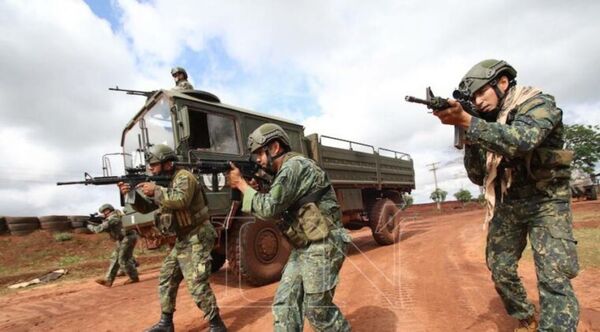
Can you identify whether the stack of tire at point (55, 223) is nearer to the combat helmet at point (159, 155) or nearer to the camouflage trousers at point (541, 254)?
the combat helmet at point (159, 155)

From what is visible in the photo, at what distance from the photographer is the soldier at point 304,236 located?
8.27 feet

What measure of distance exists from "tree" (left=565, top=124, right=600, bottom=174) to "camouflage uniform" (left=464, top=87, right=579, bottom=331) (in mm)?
37595

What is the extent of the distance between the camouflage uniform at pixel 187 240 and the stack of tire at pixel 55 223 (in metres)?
16.3

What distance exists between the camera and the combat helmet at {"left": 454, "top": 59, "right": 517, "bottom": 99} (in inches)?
106

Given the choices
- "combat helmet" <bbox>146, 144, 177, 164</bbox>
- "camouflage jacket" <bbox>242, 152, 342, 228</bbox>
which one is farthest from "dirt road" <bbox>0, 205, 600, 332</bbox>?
"combat helmet" <bbox>146, 144, 177, 164</bbox>

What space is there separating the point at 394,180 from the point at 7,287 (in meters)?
10.9

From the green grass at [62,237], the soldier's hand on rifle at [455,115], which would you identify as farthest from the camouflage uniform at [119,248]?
the green grass at [62,237]

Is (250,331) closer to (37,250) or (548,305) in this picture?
(548,305)

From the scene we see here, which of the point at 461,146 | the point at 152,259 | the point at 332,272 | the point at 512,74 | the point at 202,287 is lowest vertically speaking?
the point at 152,259

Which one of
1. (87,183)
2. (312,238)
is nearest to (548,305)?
(312,238)

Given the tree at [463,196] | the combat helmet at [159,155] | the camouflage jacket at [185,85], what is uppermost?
the camouflage jacket at [185,85]

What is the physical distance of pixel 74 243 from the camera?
51.3ft

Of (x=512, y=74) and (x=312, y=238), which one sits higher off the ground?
(x=512, y=74)

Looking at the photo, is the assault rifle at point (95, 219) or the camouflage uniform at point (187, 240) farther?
the assault rifle at point (95, 219)
